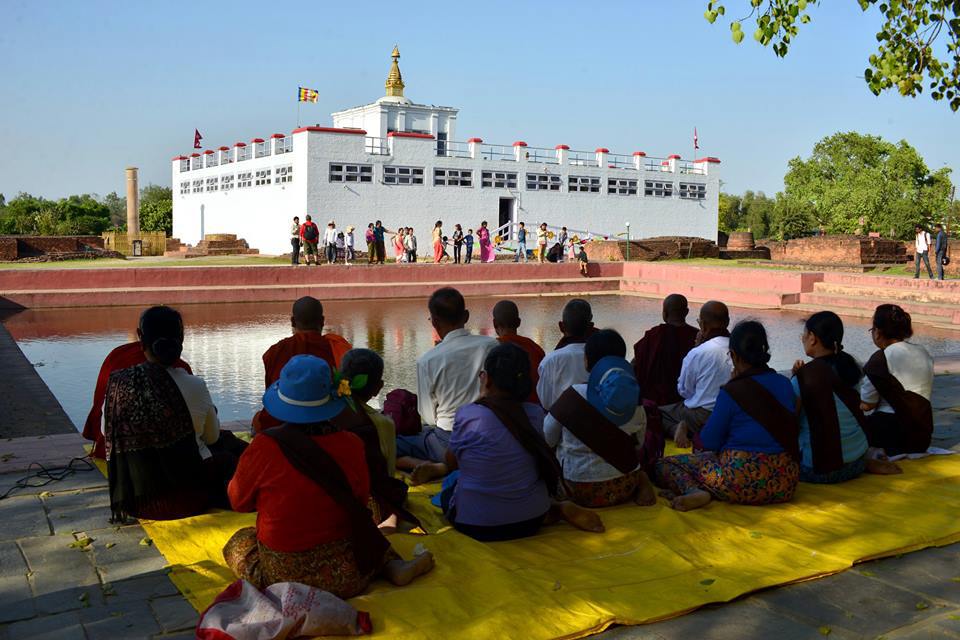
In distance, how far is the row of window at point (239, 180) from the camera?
3477 cm

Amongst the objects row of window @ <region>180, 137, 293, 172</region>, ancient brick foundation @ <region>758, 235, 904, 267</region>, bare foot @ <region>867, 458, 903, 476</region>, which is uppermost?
row of window @ <region>180, 137, 293, 172</region>

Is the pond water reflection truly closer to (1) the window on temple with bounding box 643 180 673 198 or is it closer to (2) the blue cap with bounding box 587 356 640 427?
(2) the blue cap with bounding box 587 356 640 427

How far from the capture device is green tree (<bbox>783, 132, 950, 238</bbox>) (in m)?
51.6

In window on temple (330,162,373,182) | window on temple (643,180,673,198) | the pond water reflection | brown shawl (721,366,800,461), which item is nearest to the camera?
brown shawl (721,366,800,461)

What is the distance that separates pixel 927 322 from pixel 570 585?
1575 centimetres

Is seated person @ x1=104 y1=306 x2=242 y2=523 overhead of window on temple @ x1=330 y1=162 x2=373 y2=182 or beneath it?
beneath

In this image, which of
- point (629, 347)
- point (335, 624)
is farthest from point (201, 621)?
point (629, 347)

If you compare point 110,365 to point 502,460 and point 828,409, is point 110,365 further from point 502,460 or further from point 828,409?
point 828,409

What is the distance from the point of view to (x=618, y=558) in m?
3.95

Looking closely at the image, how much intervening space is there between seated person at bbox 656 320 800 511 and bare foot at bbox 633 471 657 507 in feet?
0.34

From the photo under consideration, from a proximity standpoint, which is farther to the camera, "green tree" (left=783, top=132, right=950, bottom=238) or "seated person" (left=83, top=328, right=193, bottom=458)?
"green tree" (left=783, top=132, right=950, bottom=238)

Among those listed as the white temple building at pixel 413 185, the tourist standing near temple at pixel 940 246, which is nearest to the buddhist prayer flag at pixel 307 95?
the white temple building at pixel 413 185

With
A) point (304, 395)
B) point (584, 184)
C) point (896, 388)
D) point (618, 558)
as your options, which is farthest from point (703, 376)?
point (584, 184)

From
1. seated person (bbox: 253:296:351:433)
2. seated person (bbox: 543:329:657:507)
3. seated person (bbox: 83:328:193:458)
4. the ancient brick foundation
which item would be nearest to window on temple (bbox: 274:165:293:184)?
the ancient brick foundation
